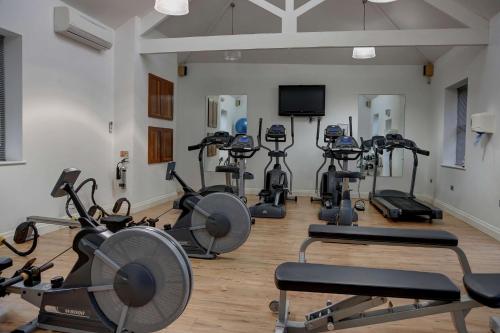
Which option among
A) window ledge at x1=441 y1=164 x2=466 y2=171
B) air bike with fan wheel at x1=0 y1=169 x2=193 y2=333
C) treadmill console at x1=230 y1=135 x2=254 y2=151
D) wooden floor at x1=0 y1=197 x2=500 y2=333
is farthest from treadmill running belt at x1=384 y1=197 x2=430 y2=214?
air bike with fan wheel at x1=0 y1=169 x2=193 y2=333

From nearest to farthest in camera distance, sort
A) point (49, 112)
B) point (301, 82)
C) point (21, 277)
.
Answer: point (21, 277) < point (49, 112) < point (301, 82)

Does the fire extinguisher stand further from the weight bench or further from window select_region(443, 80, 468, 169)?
window select_region(443, 80, 468, 169)

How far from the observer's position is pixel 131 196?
228 inches

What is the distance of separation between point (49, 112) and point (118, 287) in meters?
3.32

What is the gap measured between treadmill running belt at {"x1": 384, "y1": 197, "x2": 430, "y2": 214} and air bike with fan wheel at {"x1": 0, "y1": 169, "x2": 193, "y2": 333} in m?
4.34

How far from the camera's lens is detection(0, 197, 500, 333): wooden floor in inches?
90.7

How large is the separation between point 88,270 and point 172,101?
5.68 metres

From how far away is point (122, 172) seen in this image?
5.76 meters

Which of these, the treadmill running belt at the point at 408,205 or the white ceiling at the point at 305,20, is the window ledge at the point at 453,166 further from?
the white ceiling at the point at 305,20

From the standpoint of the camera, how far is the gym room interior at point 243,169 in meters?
1.95

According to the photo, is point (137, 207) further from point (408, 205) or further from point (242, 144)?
point (408, 205)

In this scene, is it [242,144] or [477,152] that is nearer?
[477,152]

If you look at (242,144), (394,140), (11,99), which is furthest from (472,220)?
(11,99)

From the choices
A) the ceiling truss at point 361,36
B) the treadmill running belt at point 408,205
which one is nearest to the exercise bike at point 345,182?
the treadmill running belt at point 408,205
